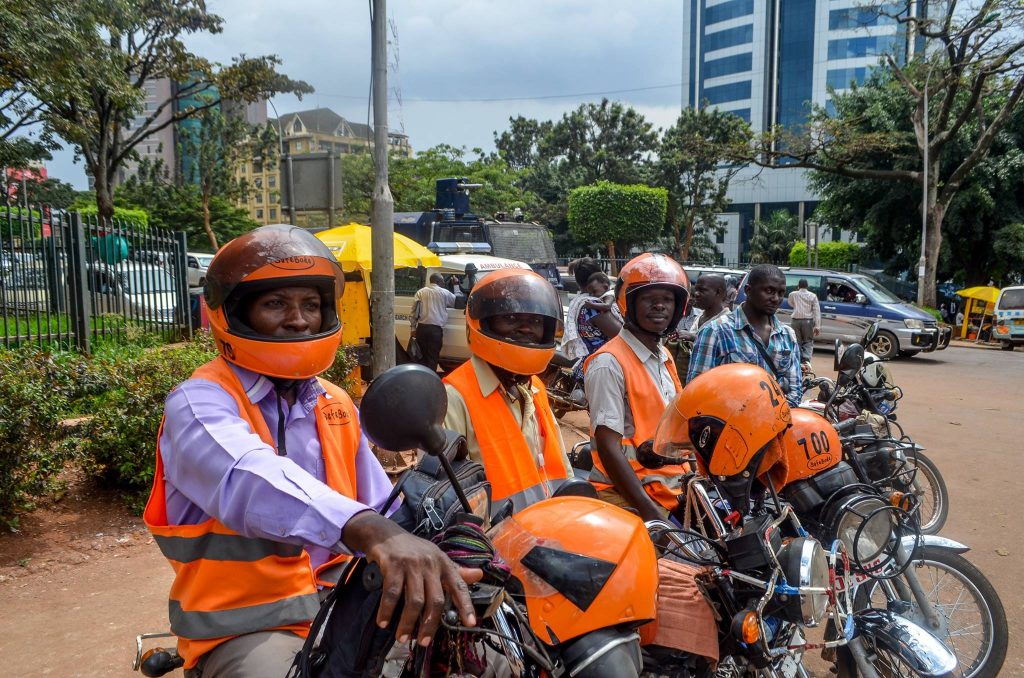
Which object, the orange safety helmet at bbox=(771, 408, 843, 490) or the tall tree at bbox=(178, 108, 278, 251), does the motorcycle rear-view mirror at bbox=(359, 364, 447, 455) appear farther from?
the tall tree at bbox=(178, 108, 278, 251)

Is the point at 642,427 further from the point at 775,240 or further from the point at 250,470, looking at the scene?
the point at 775,240

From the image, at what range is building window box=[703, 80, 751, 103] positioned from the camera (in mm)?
70438

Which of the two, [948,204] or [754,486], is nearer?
[754,486]

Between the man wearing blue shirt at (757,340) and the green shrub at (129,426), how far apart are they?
351 cm

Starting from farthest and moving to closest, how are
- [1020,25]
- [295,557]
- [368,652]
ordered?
1. [1020,25]
2. [295,557]
3. [368,652]

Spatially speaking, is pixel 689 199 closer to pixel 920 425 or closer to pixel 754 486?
pixel 920 425

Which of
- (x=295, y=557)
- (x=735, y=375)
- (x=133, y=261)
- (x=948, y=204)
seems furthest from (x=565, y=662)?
(x=948, y=204)

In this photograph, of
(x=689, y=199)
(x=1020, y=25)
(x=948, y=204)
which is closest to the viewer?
(x=1020, y=25)

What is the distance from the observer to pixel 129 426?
16.4ft

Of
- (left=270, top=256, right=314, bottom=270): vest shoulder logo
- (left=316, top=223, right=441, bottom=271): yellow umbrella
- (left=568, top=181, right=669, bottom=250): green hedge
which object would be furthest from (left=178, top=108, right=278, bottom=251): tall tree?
(left=270, top=256, right=314, bottom=270): vest shoulder logo

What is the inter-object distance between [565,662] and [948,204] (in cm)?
2352

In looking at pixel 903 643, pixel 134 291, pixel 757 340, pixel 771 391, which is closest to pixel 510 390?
pixel 771 391

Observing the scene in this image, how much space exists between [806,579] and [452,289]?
10.7 meters

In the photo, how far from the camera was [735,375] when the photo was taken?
88.7 inches
